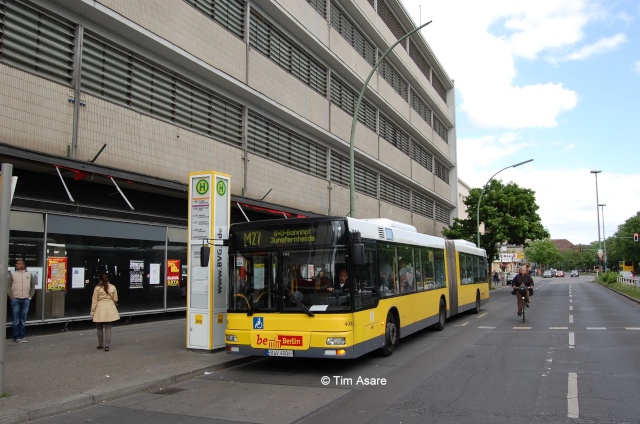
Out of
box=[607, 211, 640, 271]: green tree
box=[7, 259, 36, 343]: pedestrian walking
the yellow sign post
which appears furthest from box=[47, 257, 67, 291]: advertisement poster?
box=[607, 211, 640, 271]: green tree

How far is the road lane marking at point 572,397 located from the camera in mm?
6199

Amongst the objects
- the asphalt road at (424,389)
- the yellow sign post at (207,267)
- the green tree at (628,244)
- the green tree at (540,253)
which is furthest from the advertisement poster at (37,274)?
the green tree at (540,253)

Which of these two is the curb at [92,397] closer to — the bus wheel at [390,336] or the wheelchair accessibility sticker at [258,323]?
the wheelchair accessibility sticker at [258,323]

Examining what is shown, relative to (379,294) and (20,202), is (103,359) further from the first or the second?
(379,294)

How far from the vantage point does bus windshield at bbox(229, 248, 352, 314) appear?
29.1 ft

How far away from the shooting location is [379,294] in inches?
398

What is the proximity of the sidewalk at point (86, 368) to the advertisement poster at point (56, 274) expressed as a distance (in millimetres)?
1098

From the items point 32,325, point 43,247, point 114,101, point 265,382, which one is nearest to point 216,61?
point 114,101

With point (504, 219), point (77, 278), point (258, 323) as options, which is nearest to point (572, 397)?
point (258, 323)

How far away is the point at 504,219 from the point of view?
43062 mm

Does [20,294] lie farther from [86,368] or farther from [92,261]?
[86,368]

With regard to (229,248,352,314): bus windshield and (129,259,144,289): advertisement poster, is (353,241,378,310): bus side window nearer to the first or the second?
(229,248,352,314): bus windshield

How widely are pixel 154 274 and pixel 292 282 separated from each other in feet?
27.1

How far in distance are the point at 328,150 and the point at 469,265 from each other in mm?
9560
